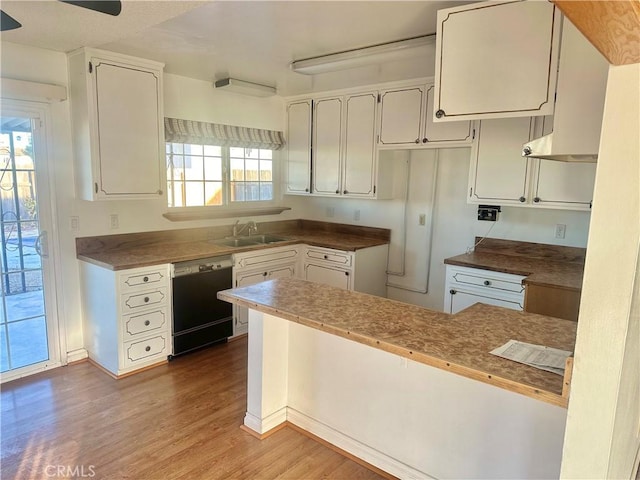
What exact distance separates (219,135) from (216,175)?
0.40 m

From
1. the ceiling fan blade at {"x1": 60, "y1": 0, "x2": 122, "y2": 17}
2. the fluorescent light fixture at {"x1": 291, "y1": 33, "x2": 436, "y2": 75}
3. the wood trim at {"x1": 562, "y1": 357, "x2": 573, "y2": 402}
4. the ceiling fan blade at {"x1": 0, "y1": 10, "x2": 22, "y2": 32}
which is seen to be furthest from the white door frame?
the wood trim at {"x1": 562, "y1": 357, "x2": 573, "y2": 402}

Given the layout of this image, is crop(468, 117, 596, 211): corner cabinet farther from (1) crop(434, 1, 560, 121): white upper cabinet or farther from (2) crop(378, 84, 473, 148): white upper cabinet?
(1) crop(434, 1, 560, 121): white upper cabinet

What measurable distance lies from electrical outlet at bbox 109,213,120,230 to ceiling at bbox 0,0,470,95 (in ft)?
4.11

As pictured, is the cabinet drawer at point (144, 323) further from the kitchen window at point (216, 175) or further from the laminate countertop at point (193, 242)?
the kitchen window at point (216, 175)

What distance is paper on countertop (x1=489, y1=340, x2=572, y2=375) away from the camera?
1348 mm

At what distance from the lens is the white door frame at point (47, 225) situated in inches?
118

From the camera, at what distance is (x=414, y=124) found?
372 cm

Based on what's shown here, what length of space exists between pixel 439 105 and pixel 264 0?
3.45 ft

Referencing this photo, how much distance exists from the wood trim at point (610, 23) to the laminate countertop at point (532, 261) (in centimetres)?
219

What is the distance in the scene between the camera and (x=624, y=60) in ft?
2.62

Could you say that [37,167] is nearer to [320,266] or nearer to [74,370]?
[74,370]

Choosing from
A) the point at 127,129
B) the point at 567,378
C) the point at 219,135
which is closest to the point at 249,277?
the point at 219,135

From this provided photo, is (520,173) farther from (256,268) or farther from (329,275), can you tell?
(256,268)

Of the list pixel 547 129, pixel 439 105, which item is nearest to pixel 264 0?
pixel 439 105
